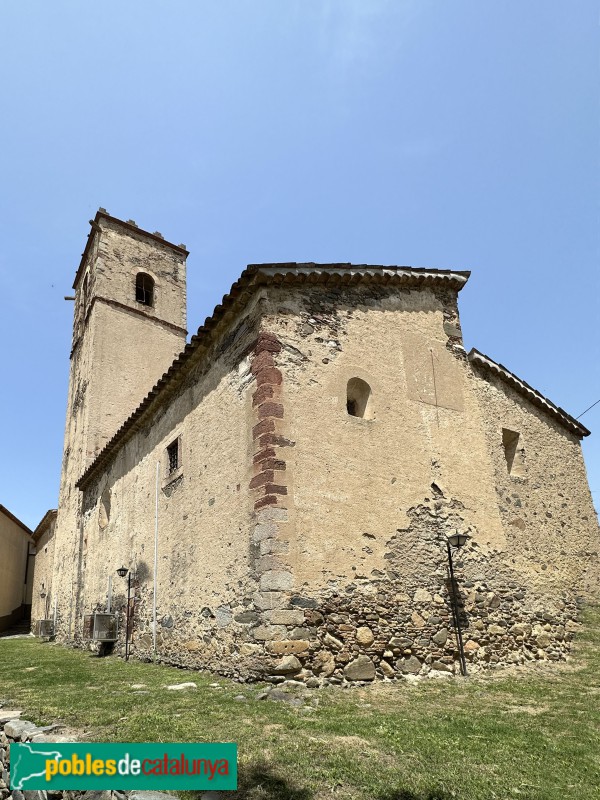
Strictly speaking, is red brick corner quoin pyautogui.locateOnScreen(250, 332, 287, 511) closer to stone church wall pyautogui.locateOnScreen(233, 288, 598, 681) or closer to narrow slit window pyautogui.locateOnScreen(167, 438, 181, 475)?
stone church wall pyautogui.locateOnScreen(233, 288, 598, 681)

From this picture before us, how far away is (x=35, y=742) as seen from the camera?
4.69 m

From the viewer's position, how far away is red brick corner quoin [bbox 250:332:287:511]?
7824 mm

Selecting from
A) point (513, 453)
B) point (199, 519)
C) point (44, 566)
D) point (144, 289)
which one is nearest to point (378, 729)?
point (199, 519)

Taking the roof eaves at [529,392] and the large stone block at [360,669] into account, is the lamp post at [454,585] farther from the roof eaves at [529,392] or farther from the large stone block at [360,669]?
the roof eaves at [529,392]

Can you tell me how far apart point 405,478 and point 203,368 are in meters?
4.35

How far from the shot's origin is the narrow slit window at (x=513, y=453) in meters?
11.1

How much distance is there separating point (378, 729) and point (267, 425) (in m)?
4.20

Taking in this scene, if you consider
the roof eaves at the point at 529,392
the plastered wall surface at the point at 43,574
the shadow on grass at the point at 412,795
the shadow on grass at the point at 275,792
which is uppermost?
the roof eaves at the point at 529,392

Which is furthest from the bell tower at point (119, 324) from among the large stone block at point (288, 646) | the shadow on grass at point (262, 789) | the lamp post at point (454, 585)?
the shadow on grass at point (262, 789)

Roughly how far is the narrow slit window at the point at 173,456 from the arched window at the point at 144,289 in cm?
1108

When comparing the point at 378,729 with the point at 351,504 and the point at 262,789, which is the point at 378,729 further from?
the point at 351,504

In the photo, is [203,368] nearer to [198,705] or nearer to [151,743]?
[198,705]

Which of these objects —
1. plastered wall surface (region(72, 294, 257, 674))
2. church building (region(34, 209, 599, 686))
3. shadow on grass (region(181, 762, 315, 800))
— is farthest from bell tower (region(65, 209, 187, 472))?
shadow on grass (region(181, 762, 315, 800))

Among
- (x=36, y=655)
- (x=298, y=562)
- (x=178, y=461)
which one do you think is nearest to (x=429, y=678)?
(x=298, y=562)
